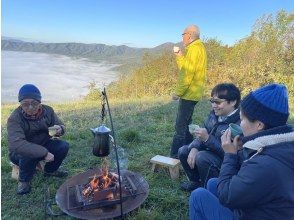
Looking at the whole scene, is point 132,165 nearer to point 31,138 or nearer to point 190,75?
point 31,138

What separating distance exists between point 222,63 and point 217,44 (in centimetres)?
228

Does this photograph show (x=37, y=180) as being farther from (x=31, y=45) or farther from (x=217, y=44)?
(x=31, y=45)

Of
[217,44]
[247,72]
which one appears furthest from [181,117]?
[217,44]

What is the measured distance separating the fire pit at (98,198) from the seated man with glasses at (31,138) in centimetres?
77

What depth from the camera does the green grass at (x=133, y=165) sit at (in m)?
4.34

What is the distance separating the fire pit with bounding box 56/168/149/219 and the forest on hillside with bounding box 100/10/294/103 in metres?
11.8

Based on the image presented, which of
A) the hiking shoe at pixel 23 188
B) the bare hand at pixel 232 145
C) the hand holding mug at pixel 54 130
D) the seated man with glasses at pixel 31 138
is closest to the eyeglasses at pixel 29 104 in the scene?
the seated man with glasses at pixel 31 138

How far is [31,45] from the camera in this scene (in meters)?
116

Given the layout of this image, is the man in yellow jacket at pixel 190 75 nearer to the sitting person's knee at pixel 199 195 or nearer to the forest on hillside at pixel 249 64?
the sitting person's knee at pixel 199 195

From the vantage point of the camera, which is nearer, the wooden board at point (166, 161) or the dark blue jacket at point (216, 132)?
the dark blue jacket at point (216, 132)

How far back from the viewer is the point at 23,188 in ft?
15.8

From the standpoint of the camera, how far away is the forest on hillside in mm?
15820

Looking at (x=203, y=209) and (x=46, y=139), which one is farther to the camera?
(x=46, y=139)

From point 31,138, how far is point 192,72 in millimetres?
2723
